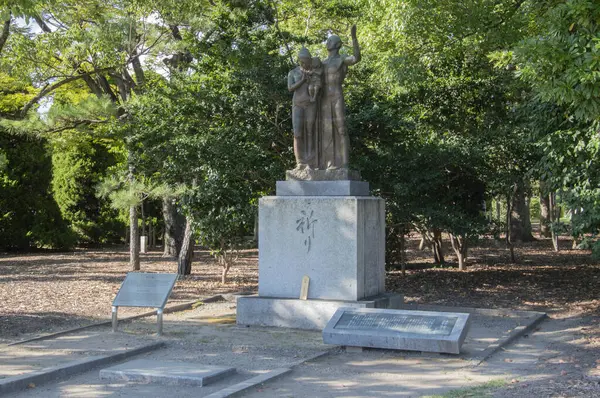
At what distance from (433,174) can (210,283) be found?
19.8 ft

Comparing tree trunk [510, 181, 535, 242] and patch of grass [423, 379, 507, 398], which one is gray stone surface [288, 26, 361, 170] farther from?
tree trunk [510, 181, 535, 242]

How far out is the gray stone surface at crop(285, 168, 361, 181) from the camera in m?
10.4

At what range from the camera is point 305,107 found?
1068 cm

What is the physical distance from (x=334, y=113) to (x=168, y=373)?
5.09 meters

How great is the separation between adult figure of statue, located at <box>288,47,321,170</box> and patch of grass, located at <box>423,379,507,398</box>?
4.80m

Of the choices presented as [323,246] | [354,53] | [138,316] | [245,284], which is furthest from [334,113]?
[245,284]

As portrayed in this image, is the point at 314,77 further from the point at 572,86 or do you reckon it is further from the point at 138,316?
the point at 138,316

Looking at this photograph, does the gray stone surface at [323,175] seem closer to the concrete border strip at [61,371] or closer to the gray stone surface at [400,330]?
the gray stone surface at [400,330]

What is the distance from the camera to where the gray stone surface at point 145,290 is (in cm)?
948

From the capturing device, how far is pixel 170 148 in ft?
45.9

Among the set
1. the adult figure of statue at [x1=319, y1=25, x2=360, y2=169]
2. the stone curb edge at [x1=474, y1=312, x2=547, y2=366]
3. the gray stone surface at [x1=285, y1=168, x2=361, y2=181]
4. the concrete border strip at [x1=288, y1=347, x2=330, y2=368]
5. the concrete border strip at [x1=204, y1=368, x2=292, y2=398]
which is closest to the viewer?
the concrete border strip at [x1=204, y1=368, x2=292, y2=398]

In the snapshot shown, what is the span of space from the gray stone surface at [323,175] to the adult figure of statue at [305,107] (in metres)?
0.11

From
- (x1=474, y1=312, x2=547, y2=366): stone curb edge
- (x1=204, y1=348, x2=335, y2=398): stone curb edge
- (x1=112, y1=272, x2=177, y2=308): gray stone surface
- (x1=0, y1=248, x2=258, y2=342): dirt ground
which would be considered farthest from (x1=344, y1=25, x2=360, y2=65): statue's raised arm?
(x1=0, y1=248, x2=258, y2=342): dirt ground

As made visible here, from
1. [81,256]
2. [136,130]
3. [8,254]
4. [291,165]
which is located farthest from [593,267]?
[8,254]
